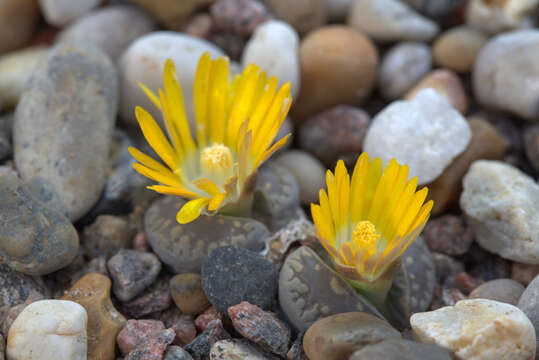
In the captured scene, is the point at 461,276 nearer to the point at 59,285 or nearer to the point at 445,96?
the point at 445,96

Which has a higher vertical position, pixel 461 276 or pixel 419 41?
pixel 419 41

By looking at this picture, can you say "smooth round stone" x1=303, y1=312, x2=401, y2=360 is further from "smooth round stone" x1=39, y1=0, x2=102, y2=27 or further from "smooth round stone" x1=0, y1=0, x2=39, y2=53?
"smooth round stone" x1=0, y1=0, x2=39, y2=53

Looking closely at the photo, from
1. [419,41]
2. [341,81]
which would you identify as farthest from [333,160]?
[419,41]

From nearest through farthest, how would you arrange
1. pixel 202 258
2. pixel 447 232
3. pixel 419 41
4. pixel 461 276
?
pixel 202 258, pixel 461 276, pixel 447 232, pixel 419 41

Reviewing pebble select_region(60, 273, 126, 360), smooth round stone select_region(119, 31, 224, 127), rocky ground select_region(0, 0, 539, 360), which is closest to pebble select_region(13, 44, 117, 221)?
rocky ground select_region(0, 0, 539, 360)

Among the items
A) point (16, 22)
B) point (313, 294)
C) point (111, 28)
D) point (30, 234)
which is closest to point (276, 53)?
point (111, 28)

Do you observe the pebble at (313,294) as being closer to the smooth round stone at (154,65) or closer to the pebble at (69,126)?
the pebble at (69,126)
